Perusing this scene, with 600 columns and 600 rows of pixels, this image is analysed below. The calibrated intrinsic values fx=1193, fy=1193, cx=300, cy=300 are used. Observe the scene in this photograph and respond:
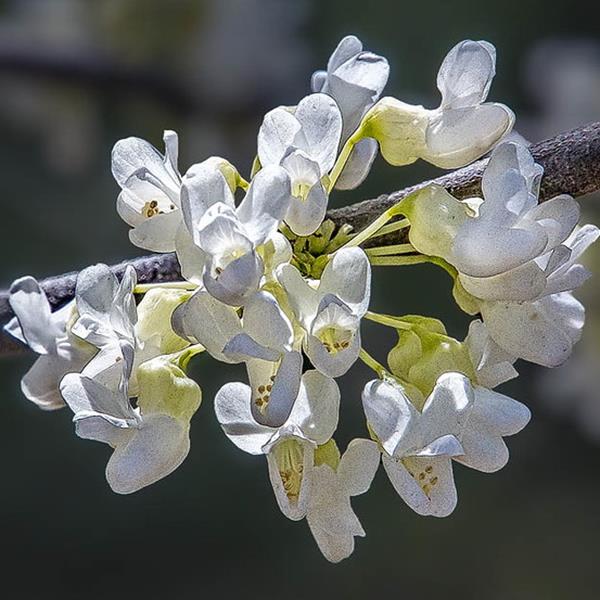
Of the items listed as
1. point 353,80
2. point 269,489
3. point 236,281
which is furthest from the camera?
point 269,489

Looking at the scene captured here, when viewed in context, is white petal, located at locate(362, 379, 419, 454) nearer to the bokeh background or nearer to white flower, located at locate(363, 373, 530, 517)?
white flower, located at locate(363, 373, 530, 517)

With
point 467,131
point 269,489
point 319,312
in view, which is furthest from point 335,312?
point 269,489

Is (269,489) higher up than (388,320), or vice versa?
(388,320)

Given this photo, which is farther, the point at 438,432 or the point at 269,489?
the point at 269,489

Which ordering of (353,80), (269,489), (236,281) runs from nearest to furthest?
(236,281), (353,80), (269,489)

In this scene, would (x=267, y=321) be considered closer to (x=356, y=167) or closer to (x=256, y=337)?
(x=256, y=337)

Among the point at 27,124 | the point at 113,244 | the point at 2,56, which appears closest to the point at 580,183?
the point at 2,56

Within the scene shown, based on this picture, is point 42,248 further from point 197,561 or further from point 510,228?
point 510,228

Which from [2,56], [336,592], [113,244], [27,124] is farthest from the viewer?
[336,592]
